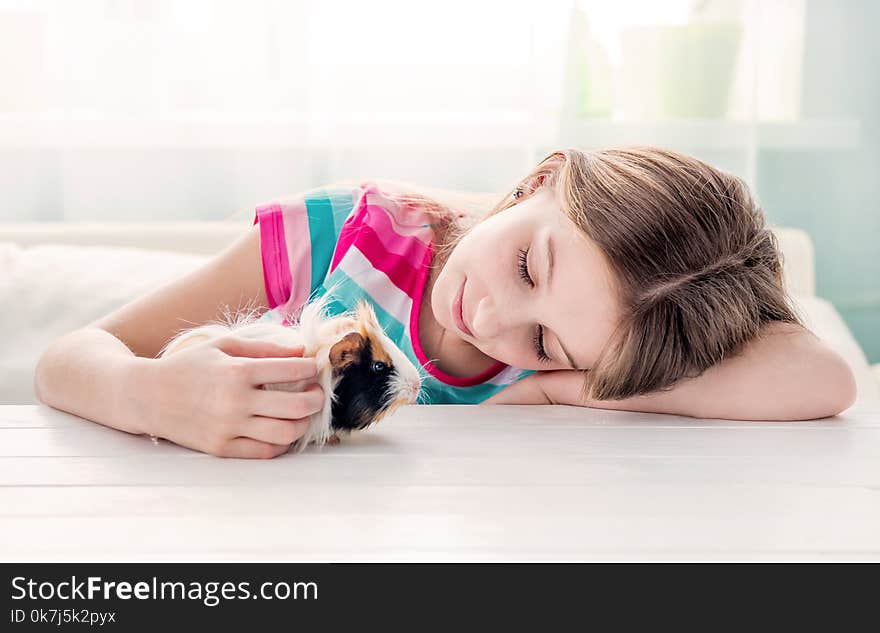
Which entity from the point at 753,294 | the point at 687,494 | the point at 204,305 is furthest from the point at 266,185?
the point at 687,494

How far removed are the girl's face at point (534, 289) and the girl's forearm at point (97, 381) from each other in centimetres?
32

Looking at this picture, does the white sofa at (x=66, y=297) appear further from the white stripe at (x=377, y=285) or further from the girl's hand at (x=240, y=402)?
the girl's hand at (x=240, y=402)

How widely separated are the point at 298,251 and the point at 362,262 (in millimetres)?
86

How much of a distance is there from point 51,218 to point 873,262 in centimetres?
187

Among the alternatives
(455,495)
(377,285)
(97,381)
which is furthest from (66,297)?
(455,495)

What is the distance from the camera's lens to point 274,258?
3.60 feet

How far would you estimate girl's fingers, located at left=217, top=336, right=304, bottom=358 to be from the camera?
64 cm

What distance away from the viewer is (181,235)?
1.70 metres

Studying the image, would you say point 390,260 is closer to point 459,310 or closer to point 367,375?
point 459,310

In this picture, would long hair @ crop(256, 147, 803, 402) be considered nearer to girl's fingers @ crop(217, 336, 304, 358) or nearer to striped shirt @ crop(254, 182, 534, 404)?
striped shirt @ crop(254, 182, 534, 404)

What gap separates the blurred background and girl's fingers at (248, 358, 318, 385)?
1.39 metres
